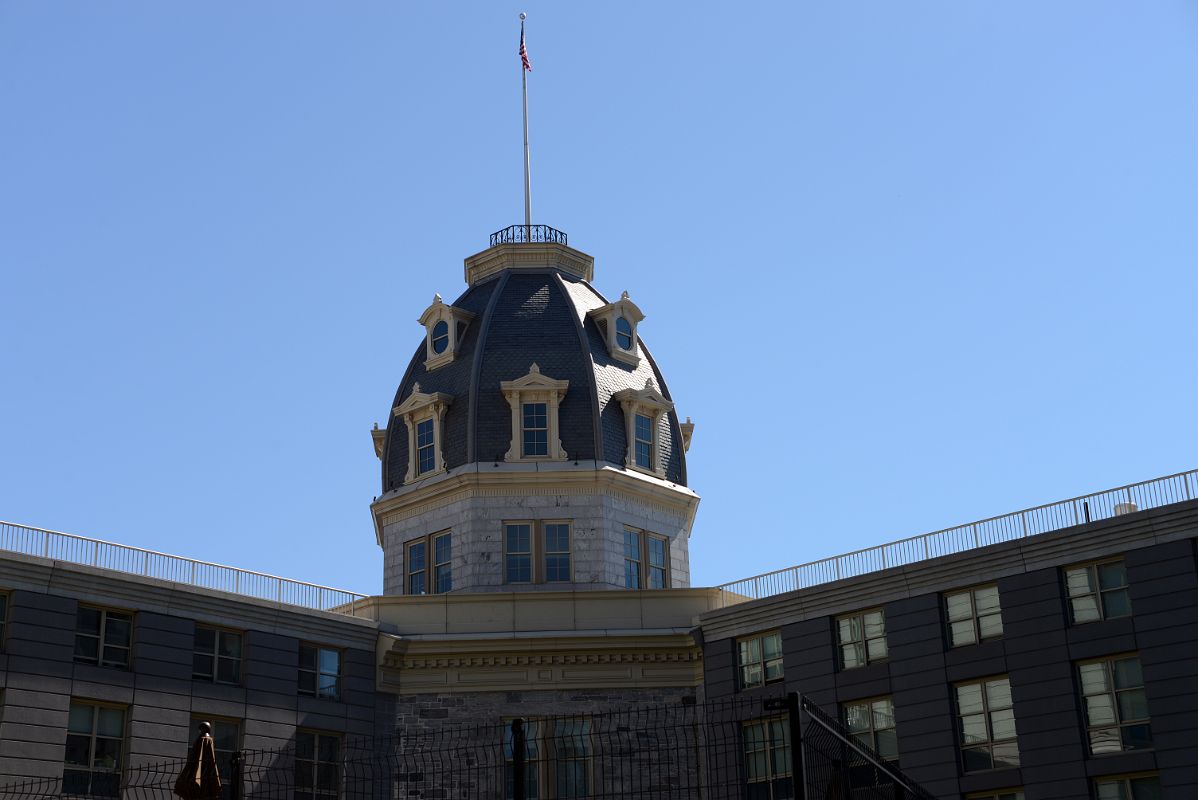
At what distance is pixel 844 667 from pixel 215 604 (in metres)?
16.6

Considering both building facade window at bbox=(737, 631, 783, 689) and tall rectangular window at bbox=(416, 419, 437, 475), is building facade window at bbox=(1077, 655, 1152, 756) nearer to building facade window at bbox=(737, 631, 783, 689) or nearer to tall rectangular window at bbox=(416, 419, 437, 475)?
building facade window at bbox=(737, 631, 783, 689)

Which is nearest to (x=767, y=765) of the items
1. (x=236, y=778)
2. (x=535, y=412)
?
(x=535, y=412)

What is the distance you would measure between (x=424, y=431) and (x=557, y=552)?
6.89m

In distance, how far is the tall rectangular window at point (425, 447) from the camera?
177 ft

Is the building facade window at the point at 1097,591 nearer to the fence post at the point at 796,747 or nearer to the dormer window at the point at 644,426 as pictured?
the dormer window at the point at 644,426

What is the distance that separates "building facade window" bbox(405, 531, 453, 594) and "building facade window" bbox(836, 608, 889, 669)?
1467 centimetres

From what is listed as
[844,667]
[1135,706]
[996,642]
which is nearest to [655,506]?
[844,667]

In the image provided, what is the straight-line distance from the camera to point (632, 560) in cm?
5262

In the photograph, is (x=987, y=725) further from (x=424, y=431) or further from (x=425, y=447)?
(x=424, y=431)

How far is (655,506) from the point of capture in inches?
2127

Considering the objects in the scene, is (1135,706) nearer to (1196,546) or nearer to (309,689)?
(1196,546)

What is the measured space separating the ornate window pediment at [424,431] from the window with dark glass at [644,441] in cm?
655

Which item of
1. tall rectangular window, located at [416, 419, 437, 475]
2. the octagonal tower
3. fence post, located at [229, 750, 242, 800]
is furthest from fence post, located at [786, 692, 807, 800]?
tall rectangular window, located at [416, 419, 437, 475]

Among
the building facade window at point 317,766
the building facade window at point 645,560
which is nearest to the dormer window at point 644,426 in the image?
the building facade window at point 645,560
